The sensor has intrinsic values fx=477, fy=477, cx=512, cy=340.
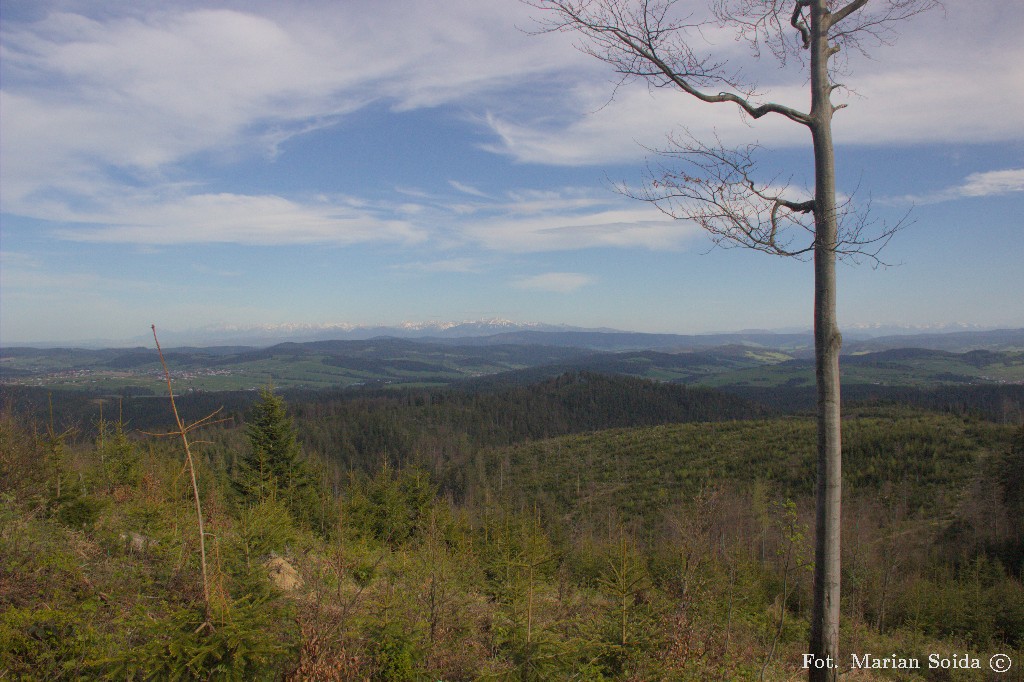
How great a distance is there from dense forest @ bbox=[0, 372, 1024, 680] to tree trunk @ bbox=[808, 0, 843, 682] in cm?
51

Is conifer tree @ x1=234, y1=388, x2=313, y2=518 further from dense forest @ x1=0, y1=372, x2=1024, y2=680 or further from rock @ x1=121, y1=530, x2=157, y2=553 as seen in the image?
rock @ x1=121, y1=530, x2=157, y2=553

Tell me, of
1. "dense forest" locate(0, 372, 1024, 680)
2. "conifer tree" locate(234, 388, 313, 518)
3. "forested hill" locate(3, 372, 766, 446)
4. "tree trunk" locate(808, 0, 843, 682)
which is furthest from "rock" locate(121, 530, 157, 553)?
"forested hill" locate(3, 372, 766, 446)

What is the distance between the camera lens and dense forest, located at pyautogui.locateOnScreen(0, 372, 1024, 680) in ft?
15.1

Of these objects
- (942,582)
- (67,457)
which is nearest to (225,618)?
(67,457)

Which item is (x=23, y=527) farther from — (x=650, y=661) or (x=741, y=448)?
(x=741, y=448)

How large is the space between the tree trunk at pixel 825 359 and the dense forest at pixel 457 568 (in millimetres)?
514

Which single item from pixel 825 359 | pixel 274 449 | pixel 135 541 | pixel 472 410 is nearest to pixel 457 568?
pixel 135 541

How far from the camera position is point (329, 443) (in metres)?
75.2

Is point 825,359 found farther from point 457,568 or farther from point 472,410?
point 472,410

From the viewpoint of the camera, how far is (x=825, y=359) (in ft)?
13.9

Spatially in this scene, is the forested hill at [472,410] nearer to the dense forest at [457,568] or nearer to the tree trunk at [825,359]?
the dense forest at [457,568]

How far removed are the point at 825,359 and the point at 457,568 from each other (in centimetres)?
762

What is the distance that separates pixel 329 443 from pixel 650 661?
252ft

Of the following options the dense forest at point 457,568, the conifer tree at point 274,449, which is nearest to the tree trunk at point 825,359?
the dense forest at point 457,568
